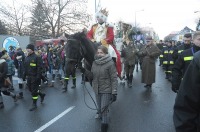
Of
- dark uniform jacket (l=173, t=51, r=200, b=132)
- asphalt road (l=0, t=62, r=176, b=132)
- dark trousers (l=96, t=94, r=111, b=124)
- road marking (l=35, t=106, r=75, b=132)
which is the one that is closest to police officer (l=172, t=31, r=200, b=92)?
asphalt road (l=0, t=62, r=176, b=132)

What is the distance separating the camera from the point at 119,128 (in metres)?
5.83

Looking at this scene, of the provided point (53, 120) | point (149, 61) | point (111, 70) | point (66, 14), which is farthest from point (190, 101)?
point (66, 14)

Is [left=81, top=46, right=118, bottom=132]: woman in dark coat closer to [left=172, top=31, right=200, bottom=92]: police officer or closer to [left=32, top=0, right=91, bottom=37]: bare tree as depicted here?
[left=172, top=31, right=200, bottom=92]: police officer

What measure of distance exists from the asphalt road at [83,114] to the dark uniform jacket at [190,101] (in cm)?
380

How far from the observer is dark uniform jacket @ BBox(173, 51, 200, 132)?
192 centimetres

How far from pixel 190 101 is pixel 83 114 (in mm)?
5346

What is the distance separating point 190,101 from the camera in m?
1.97

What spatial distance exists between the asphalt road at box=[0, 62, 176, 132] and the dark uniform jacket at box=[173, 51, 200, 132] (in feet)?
12.5

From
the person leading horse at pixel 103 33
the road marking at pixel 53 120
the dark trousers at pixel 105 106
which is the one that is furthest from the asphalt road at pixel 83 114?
the person leading horse at pixel 103 33

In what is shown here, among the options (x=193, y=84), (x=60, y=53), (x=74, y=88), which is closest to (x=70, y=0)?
(x=60, y=53)

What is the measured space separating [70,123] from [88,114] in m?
0.89

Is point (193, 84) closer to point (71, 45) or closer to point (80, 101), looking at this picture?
point (71, 45)

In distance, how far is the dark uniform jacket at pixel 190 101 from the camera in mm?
1918

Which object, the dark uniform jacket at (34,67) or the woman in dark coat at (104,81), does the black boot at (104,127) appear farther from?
the dark uniform jacket at (34,67)
